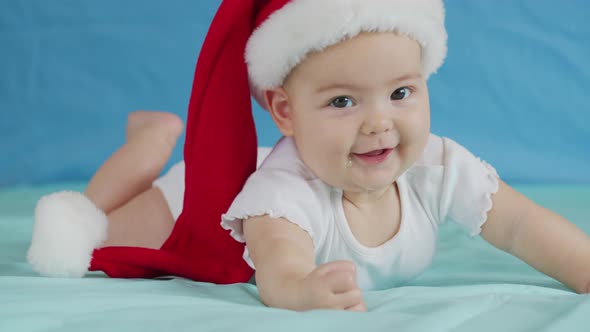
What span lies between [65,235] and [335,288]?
538mm

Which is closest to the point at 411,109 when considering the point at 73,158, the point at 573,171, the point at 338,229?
the point at 338,229

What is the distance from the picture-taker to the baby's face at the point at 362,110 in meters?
1.11

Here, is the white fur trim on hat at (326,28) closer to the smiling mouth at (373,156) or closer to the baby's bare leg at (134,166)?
the smiling mouth at (373,156)

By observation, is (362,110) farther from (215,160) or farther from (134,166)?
(134,166)

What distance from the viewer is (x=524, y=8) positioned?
2.69 m

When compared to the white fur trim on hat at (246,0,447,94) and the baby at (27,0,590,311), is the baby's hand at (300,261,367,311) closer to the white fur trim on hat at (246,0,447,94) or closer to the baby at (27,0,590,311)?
the baby at (27,0,590,311)

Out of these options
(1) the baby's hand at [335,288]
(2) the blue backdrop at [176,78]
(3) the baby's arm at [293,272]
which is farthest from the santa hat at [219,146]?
(2) the blue backdrop at [176,78]

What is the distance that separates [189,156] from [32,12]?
5.26 ft

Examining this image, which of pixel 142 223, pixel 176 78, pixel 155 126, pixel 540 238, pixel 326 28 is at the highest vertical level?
pixel 176 78

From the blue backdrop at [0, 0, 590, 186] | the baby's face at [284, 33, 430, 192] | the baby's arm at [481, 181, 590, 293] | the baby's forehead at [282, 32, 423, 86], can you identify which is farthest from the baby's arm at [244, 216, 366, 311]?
the blue backdrop at [0, 0, 590, 186]

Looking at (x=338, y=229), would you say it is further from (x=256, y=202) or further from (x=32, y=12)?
(x=32, y=12)

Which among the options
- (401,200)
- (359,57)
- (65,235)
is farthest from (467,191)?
(65,235)

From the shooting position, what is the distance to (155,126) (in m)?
1.73

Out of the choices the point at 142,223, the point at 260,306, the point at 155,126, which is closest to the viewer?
the point at 260,306
